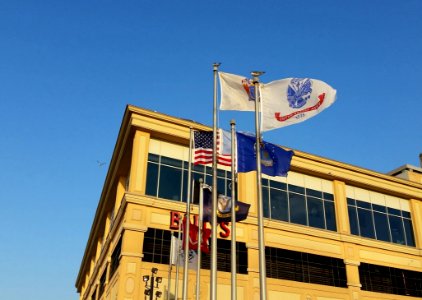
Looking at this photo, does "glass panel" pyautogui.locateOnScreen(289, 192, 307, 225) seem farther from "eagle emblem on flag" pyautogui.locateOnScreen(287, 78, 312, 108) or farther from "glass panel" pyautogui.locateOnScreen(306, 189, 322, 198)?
"eagle emblem on flag" pyautogui.locateOnScreen(287, 78, 312, 108)

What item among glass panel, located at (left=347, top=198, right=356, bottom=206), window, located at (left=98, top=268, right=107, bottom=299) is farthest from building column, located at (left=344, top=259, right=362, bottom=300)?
window, located at (left=98, top=268, right=107, bottom=299)

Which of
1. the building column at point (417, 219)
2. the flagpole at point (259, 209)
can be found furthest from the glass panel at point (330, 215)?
the flagpole at point (259, 209)

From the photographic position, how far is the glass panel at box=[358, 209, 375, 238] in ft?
122

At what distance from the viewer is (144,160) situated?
30.2 meters

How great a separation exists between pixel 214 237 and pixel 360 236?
80.9ft

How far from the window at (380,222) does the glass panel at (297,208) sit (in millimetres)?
4674

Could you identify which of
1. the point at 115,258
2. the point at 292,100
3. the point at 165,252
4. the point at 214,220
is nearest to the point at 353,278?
the point at 165,252

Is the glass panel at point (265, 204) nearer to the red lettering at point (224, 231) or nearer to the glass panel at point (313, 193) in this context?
the red lettering at point (224, 231)

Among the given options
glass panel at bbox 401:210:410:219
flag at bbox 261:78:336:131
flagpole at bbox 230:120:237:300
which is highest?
glass panel at bbox 401:210:410:219

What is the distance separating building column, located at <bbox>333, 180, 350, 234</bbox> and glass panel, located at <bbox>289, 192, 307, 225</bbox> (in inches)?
125

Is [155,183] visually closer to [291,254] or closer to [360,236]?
[291,254]

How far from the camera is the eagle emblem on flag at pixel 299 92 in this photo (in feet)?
51.1

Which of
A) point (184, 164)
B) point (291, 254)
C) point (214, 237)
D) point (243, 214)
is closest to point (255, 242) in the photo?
point (291, 254)

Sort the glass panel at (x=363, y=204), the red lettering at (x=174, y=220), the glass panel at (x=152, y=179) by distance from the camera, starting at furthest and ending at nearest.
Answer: the glass panel at (x=363, y=204), the glass panel at (x=152, y=179), the red lettering at (x=174, y=220)
